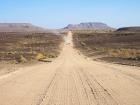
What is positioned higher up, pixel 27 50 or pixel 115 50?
pixel 27 50

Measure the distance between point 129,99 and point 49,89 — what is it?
4076 mm

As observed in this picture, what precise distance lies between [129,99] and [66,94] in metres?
2.58

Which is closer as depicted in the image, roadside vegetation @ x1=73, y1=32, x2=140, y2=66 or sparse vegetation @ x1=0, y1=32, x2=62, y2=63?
roadside vegetation @ x1=73, y1=32, x2=140, y2=66

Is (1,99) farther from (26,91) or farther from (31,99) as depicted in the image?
(26,91)

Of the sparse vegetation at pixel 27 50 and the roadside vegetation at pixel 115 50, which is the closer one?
the roadside vegetation at pixel 115 50

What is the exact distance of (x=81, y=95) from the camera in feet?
42.7

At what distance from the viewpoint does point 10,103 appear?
11.7 metres

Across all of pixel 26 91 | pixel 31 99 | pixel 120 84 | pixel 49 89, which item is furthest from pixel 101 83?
pixel 31 99

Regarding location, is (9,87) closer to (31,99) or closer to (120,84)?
(31,99)

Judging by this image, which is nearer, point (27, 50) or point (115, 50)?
point (115, 50)

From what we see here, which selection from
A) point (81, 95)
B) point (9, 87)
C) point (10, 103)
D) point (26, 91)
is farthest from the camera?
point (9, 87)

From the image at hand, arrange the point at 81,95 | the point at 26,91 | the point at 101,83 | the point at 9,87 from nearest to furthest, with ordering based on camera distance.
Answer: the point at 81,95, the point at 26,91, the point at 9,87, the point at 101,83

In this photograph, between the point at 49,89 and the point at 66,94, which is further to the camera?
the point at 49,89

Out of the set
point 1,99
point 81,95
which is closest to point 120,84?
point 81,95
